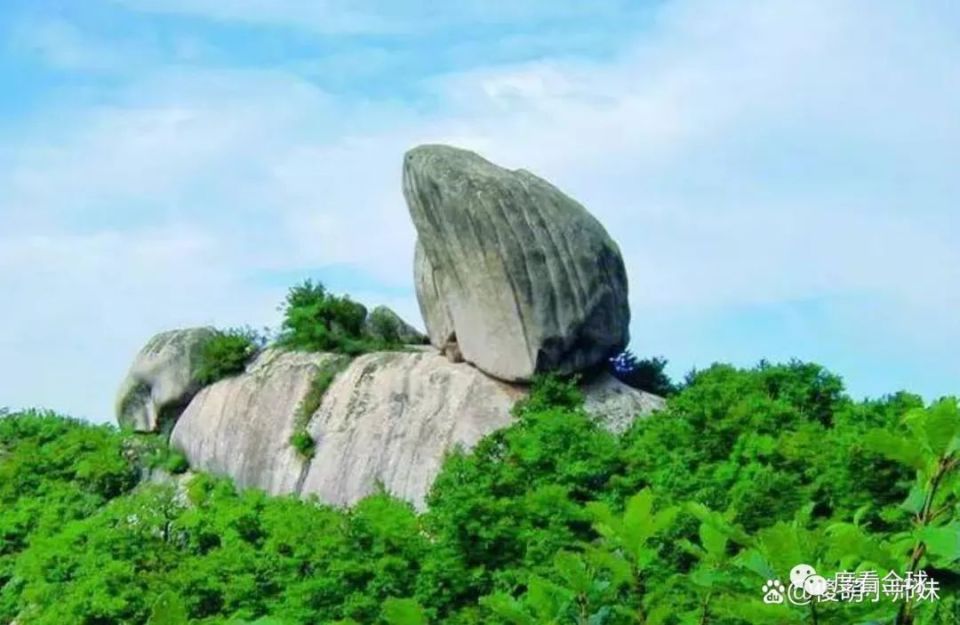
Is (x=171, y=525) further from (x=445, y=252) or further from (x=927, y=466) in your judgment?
(x=927, y=466)

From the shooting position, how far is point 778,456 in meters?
13.2

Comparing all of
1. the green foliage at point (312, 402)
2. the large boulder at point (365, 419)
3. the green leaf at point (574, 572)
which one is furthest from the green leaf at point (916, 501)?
the green foliage at point (312, 402)

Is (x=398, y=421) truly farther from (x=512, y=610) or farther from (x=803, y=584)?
(x=803, y=584)

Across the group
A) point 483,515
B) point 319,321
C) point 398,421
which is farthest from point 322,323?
point 483,515

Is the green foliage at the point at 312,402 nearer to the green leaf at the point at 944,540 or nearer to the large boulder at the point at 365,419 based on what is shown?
the large boulder at the point at 365,419

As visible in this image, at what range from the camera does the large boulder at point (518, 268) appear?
15117 millimetres

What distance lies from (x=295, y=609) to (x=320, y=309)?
15.3ft

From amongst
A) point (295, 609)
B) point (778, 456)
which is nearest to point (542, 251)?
point (778, 456)

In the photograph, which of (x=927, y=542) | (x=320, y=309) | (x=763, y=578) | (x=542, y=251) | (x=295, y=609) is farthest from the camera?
(x=320, y=309)

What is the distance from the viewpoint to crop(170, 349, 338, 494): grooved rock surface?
16.2 metres

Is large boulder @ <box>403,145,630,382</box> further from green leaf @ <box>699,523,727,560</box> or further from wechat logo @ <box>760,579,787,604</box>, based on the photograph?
wechat logo @ <box>760,579,787,604</box>

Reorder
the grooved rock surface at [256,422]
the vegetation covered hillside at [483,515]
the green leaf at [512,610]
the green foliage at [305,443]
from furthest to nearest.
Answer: the grooved rock surface at [256,422]
the green foliage at [305,443]
the vegetation covered hillside at [483,515]
the green leaf at [512,610]

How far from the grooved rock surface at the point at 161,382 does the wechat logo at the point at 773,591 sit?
639 inches

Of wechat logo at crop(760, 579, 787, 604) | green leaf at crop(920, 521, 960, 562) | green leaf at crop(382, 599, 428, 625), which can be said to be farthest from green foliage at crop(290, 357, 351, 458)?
green leaf at crop(920, 521, 960, 562)
